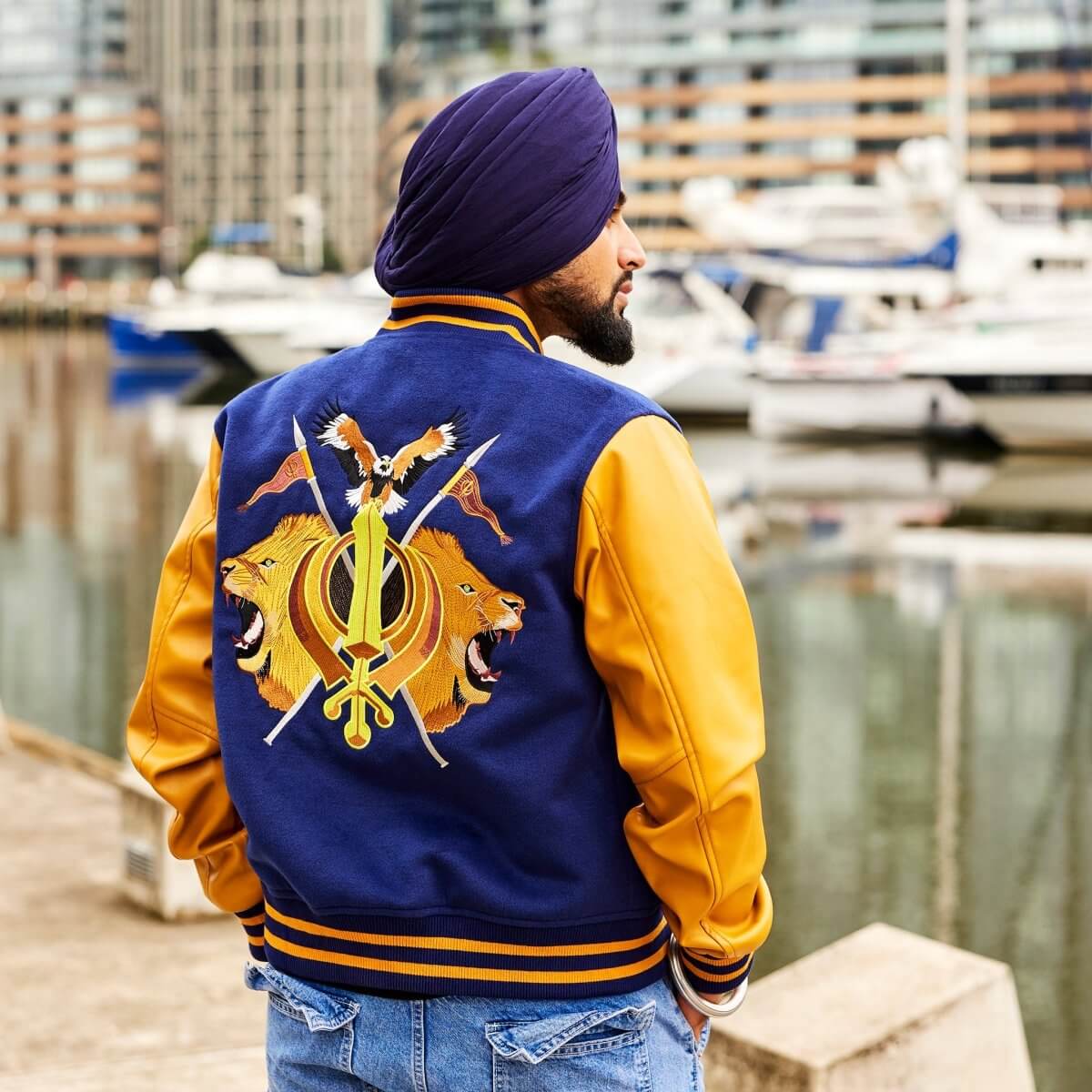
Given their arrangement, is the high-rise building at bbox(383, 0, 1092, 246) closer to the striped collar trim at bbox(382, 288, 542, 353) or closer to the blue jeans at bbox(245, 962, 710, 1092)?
the striped collar trim at bbox(382, 288, 542, 353)

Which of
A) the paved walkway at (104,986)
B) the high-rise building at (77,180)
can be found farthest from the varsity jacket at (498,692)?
the high-rise building at (77,180)

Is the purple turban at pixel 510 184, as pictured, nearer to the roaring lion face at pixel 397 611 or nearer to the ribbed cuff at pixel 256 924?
the roaring lion face at pixel 397 611

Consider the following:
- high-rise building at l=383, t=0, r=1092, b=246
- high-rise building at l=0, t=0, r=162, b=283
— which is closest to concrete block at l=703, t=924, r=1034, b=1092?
high-rise building at l=383, t=0, r=1092, b=246

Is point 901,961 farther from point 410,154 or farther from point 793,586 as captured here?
point 793,586

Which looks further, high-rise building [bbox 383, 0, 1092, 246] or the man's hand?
high-rise building [bbox 383, 0, 1092, 246]

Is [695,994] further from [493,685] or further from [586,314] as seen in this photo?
[586,314]

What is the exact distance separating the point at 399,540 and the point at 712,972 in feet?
1.90

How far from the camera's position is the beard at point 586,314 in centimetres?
205

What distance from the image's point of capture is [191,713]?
218cm

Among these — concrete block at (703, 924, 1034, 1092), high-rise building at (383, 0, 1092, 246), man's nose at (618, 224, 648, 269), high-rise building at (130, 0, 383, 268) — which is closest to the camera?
man's nose at (618, 224, 648, 269)

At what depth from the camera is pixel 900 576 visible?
14.2 metres

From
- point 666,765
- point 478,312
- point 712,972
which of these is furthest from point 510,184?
point 712,972

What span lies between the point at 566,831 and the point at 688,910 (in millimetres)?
158

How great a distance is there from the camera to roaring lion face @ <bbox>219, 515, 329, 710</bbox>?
78.7 inches
